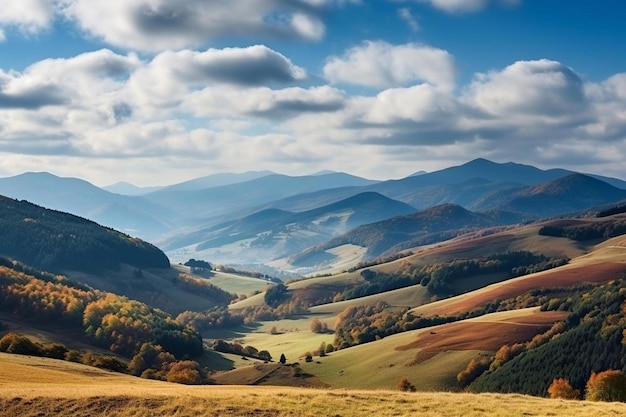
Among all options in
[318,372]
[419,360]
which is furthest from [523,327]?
[318,372]

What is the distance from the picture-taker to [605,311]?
181 m

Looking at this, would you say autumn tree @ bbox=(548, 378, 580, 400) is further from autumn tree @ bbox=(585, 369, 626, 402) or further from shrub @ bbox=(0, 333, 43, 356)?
shrub @ bbox=(0, 333, 43, 356)

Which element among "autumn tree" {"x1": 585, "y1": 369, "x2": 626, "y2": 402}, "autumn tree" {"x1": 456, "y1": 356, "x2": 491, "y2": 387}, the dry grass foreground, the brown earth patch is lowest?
"autumn tree" {"x1": 456, "y1": 356, "x2": 491, "y2": 387}

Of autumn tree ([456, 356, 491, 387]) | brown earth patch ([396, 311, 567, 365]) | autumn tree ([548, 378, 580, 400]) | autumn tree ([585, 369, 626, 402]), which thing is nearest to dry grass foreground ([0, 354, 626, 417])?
autumn tree ([585, 369, 626, 402])

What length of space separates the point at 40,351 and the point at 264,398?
75.8 metres

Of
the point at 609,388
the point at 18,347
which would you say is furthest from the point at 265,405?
the point at 18,347

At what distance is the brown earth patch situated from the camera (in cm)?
17075

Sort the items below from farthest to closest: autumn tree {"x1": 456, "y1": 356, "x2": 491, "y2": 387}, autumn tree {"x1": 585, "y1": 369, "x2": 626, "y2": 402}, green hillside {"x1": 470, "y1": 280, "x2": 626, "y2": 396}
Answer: autumn tree {"x1": 456, "y1": 356, "x2": 491, "y2": 387} < green hillside {"x1": 470, "y1": 280, "x2": 626, "y2": 396} < autumn tree {"x1": 585, "y1": 369, "x2": 626, "y2": 402}

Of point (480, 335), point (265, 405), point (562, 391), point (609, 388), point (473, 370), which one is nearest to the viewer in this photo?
point (265, 405)

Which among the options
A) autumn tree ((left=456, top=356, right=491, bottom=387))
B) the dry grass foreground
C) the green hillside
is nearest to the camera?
the dry grass foreground

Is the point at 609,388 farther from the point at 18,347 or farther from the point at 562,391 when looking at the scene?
the point at 18,347

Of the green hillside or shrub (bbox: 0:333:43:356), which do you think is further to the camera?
the green hillside

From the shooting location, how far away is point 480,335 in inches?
7067

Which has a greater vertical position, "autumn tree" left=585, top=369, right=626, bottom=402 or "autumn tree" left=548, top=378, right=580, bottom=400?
"autumn tree" left=585, top=369, right=626, bottom=402
